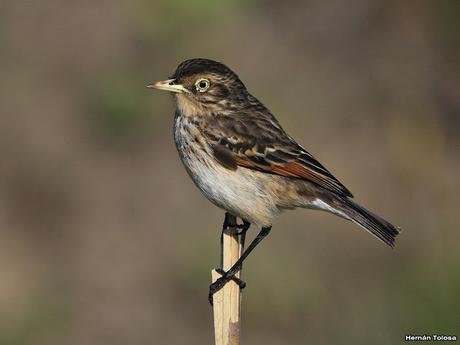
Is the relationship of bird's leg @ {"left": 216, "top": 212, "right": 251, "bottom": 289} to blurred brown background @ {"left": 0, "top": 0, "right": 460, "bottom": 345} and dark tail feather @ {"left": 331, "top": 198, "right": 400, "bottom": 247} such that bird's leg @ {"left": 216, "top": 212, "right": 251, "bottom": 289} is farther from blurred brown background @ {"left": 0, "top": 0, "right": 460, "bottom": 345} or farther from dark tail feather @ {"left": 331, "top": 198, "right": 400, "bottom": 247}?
blurred brown background @ {"left": 0, "top": 0, "right": 460, "bottom": 345}

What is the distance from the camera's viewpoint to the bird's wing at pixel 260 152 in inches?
308

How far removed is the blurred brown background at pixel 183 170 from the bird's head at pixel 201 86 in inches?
132

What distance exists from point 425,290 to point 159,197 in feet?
15.4

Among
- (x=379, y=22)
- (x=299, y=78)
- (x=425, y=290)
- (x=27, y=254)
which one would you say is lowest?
(x=425, y=290)

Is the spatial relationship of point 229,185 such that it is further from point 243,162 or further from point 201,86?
point 201,86

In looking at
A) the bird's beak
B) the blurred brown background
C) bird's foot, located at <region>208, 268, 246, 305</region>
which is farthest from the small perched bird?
the blurred brown background

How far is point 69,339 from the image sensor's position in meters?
12.2

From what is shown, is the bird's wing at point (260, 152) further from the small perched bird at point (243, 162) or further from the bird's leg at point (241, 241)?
the bird's leg at point (241, 241)

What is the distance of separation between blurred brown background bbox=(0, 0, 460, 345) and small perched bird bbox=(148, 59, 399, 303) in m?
2.76

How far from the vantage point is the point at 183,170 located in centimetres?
1370

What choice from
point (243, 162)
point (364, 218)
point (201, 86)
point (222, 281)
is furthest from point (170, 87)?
point (364, 218)

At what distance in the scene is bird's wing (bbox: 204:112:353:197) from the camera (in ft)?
25.7

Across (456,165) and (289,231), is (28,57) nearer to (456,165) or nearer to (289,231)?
(289,231)

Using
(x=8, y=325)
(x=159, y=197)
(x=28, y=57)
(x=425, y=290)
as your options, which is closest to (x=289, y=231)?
(x=159, y=197)
